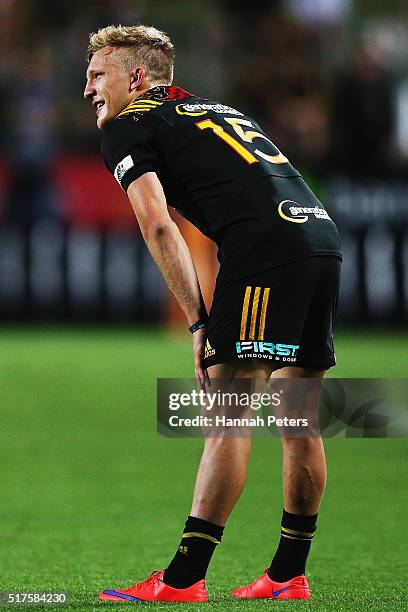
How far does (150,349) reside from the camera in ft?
47.0

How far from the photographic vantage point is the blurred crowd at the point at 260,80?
1605 cm

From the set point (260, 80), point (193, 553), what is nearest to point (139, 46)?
point (193, 553)

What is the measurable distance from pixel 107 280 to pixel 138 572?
36.5 ft

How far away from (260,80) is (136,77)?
468 inches

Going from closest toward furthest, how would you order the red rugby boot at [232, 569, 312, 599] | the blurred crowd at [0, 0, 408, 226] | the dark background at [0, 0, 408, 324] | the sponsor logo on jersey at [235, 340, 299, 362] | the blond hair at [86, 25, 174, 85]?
1. the sponsor logo on jersey at [235, 340, 299, 362]
2. the red rugby boot at [232, 569, 312, 599]
3. the blond hair at [86, 25, 174, 85]
4. the dark background at [0, 0, 408, 324]
5. the blurred crowd at [0, 0, 408, 226]

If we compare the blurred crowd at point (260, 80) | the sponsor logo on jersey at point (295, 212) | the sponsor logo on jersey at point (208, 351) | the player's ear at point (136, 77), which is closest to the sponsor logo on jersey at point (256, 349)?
the sponsor logo on jersey at point (208, 351)

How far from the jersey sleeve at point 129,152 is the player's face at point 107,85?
21cm

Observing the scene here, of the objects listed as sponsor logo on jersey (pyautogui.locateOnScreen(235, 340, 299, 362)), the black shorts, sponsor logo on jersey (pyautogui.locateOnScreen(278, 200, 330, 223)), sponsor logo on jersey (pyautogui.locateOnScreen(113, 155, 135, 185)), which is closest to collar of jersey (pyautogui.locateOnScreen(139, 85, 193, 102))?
sponsor logo on jersey (pyautogui.locateOnScreen(113, 155, 135, 185))

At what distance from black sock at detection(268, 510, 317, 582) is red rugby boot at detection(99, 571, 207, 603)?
0.30m

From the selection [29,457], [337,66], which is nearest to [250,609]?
[29,457]

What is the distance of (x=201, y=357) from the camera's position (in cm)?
450

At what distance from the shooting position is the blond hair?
187 inches

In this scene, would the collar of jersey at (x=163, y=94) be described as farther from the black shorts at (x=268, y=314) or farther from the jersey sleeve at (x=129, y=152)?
the black shorts at (x=268, y=314)

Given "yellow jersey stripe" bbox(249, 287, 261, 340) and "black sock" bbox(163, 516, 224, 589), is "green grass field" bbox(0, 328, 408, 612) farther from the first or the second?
"yellow jersey stripe" bbox(249, 287, 261, 340)
